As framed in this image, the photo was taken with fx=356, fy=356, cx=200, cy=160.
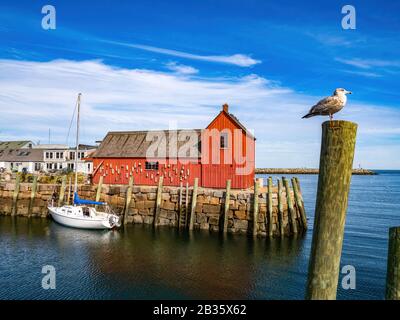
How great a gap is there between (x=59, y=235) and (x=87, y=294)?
41.2ft

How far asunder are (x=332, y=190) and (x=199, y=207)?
78.6 ft

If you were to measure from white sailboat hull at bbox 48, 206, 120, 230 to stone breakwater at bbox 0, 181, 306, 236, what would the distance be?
6.18 ft

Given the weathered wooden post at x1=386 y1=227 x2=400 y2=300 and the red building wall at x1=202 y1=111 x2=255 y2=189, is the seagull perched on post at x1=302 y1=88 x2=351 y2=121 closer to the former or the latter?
the weathered wooden post at x1=386 y1=227 x2=400 y2=300

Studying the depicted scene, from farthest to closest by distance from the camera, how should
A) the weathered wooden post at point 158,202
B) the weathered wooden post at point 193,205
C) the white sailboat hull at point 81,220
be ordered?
1. the weathered wooden post at point 158,202
2. the white sailboat hull at point 81,220
3. the weathered wooden post at point 193,205

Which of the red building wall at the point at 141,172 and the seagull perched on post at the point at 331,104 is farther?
the red building wall at the point at 141,172

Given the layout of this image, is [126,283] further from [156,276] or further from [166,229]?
[166,229]

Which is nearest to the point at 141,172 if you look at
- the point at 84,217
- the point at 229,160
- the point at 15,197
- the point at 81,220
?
the point at 84,217

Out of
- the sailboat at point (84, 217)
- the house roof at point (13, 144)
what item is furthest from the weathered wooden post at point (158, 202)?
the house roof at point (13, 144)

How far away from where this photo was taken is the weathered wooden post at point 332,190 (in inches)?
188

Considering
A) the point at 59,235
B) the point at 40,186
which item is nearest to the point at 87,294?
the point at 59,235

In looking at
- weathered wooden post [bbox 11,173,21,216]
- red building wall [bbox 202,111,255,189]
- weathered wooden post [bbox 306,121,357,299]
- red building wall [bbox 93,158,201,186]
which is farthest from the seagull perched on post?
weathered wooden post [bbox 11,173,21,216]

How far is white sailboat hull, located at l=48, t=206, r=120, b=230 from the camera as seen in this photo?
92.5 feet

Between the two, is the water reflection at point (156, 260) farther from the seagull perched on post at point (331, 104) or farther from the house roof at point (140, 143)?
the seagull perched on post at point (331, 104)

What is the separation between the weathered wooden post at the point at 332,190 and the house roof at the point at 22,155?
2461 inches
